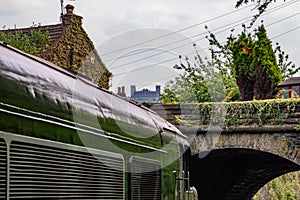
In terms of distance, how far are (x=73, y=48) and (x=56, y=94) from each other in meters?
13.8

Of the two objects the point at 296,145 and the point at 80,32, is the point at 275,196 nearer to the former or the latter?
the point at 296,145

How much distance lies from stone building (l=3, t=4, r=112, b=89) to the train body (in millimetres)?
10539

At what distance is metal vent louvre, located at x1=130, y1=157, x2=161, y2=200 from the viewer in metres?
6.82

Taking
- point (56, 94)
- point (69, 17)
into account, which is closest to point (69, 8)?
point (69, 17)

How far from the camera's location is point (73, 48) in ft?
60.9

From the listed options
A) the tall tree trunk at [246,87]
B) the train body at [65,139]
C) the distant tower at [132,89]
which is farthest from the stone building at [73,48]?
the train body at [65,139]

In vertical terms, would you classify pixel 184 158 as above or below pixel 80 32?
below

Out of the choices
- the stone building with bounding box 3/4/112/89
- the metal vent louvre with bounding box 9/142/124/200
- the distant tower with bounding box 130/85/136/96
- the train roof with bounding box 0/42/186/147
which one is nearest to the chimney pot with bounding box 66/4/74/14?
the stone building with bounding box 3/4/112/89

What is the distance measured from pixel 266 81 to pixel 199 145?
147 inches

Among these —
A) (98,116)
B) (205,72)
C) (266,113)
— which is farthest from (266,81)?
(98,116)

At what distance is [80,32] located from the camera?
19.1 meters

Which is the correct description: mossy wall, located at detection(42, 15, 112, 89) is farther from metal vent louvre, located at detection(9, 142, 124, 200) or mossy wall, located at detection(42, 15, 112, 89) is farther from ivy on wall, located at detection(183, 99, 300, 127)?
metal vent louvre, located at detection(9, 142, 124, 200)

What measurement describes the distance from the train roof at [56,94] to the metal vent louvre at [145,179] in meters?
0.38

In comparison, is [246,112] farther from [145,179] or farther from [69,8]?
[145,179]
